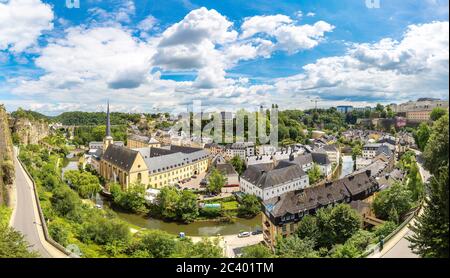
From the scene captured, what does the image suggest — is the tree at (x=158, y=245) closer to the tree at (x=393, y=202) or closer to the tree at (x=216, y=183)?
the tree at (x=393, y=202)

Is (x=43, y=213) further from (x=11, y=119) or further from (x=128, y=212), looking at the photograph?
(x=11, y=119)

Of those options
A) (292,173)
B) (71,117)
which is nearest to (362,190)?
(292,173)

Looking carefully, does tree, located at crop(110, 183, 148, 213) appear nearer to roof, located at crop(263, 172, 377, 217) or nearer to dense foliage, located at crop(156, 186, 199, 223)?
dense foliage, located at crop(156, 186, 199, 223)

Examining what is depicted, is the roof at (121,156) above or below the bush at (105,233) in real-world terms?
above

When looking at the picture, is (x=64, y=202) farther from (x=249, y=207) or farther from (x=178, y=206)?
(x=249, y=207)

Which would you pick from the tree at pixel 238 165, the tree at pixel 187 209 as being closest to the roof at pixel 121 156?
the tree at pixel 187 209
